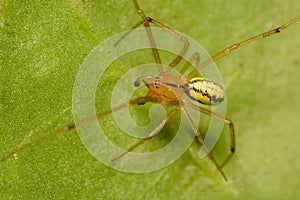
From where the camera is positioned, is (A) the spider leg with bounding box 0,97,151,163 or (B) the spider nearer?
(A) the spider leg with bounding box 0,97,151,163

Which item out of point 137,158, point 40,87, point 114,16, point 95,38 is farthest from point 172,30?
A: point 40,87

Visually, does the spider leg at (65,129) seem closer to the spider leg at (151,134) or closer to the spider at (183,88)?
the spider at (183,88)

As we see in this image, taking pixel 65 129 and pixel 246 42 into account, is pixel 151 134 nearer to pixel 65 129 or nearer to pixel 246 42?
pixel 65 129

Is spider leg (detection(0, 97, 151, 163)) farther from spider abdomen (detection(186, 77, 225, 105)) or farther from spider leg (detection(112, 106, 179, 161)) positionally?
spider abdomen (detection(186, 77, 225, 105))

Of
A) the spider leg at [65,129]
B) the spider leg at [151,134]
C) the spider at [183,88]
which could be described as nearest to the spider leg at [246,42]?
the spider at [183,88]

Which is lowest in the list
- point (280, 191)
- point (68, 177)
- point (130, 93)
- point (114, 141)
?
point (280, 191)

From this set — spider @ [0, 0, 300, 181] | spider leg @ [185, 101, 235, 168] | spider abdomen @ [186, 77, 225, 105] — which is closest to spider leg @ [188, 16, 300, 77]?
spider @ [0, 0, 300, 181]

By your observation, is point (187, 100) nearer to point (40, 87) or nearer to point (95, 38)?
point (95, 38)

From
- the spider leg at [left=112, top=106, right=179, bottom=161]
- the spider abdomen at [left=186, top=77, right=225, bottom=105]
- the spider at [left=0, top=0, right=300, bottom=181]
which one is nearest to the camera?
the spider leg at [left=112, top=106, right=179, bottom=161]
